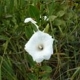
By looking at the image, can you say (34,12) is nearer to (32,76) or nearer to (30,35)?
(30,35)

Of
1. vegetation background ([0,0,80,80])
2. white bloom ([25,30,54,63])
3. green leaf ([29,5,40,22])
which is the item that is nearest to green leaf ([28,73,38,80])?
vegetation background ([0,0,80,80])

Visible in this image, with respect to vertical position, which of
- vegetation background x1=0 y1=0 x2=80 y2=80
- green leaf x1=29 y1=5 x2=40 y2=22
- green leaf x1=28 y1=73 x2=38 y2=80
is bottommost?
green leaf x1=28 y1=73 x2=38 y2=80

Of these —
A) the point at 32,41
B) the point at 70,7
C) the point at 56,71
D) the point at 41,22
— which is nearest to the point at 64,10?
the point at 70,7

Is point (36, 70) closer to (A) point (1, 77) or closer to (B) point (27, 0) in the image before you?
(A) point (1, 77)

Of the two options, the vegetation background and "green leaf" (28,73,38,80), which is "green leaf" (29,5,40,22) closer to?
the vegetation background

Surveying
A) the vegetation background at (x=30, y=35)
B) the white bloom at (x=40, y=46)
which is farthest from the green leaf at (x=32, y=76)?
the white bloom at (x=40, y=46)

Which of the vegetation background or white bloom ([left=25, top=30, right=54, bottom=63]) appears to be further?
the vegetation background

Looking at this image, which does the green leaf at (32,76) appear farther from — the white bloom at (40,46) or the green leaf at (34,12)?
the green leaf at (34,12)
